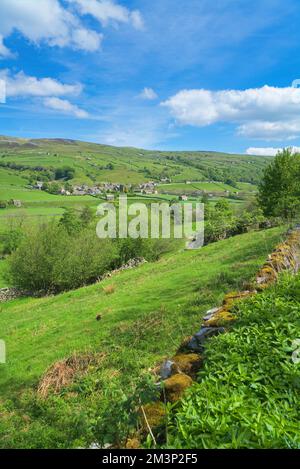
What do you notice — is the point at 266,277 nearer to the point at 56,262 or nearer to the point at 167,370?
the point at 167,370

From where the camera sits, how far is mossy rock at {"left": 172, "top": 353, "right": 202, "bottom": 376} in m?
6.08

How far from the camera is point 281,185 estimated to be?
40094mm

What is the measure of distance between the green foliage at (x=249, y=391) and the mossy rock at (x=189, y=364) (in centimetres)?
27

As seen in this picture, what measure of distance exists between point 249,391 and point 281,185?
39.4m

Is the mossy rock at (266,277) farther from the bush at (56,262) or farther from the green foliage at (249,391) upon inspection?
the bush at (56,262)

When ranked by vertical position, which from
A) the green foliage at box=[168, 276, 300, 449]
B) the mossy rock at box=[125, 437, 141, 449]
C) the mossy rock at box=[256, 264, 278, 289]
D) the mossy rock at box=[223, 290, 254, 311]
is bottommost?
the mossy rock at box=[125, 437, 141, 449]

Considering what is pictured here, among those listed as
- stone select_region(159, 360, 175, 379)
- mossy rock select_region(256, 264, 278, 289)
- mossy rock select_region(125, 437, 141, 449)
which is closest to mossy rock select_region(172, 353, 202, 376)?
stone select_region(159, 360, 175, 379)

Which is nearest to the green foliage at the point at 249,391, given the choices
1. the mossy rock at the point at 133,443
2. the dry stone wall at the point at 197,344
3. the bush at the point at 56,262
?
the dry stone wall at the point at 197,344

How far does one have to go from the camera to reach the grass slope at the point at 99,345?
28.8ft

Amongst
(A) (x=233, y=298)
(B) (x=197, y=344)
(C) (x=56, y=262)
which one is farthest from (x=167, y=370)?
(C) (x=56, y=262)

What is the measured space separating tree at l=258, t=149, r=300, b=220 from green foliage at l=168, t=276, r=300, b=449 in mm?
34405

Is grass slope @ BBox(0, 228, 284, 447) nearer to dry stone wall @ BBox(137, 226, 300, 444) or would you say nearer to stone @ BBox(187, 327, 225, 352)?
dry stone wall @ BBox(137, 226, 300, 444)

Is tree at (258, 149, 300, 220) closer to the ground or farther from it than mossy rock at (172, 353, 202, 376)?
farther from it
